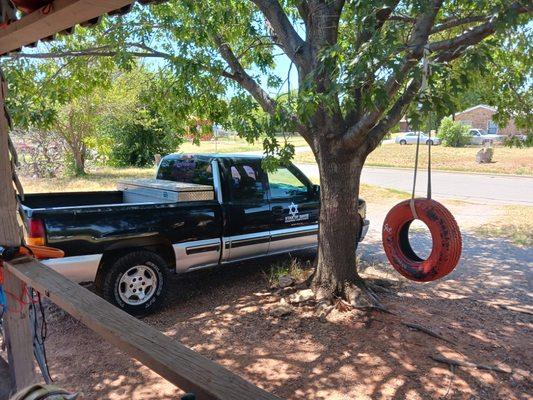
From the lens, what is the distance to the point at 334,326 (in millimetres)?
4766

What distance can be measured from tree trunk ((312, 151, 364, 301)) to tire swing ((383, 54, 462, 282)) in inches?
47.9

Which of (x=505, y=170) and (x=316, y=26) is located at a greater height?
(x=316, y=26)

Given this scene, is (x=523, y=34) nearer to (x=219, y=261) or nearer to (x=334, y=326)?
(x=334, y=326)

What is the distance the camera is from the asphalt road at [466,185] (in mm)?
15609

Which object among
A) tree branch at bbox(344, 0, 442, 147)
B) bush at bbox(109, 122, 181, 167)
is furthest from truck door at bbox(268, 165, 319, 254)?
bush at bbox(109, 122, 181, 167)

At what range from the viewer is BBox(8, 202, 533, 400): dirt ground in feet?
12.1

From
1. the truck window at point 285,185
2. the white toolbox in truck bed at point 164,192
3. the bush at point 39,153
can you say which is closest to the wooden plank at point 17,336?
the white toolbox in truck bed at point 164,192

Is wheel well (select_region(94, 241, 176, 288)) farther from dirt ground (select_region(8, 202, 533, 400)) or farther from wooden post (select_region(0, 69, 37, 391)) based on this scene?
wooden post (select_region(0, 69, 37, 391))

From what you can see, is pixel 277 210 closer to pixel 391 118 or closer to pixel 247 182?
pixel 247 182

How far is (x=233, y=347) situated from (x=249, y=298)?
1270 millimetres

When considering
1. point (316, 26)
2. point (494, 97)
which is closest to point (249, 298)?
point (316, 26)

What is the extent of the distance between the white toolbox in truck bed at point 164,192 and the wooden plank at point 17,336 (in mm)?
2838

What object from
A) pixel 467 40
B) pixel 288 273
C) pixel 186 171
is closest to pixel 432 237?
pixel 467 40

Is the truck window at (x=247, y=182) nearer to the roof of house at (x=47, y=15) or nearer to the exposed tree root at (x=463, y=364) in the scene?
the exposed tree root at (x=463, y=364)
